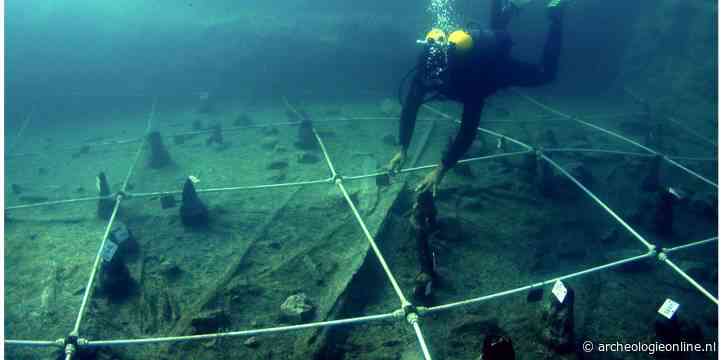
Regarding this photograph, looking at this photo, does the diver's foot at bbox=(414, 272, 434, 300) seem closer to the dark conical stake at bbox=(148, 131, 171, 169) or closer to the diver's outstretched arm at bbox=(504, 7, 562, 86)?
the diver's outstretched arm at bbox=(504, 7, 562, 86)

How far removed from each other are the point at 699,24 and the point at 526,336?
12.7 m

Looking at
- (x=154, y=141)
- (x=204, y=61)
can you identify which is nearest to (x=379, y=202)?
(x=154, y=141)

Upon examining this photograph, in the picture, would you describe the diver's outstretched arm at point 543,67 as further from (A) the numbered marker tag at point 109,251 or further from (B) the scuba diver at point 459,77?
(A) the numbered marker tag at point 109,251

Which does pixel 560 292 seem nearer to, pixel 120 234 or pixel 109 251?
→ pixel 109 251

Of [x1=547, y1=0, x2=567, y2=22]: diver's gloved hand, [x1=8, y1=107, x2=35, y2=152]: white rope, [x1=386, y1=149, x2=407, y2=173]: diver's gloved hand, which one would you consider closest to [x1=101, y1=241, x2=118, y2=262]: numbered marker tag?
[x1=386, y1=149, x2=407, y2=173]: diver's gloved hand

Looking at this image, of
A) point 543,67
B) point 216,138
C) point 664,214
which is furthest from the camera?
point 216,138

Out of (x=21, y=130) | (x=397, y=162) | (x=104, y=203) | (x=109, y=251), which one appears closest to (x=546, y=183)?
(x=397, y=162)

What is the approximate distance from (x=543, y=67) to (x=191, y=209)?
5.13 meters

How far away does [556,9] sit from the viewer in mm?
5965

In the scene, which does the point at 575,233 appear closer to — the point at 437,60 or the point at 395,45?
the point at 437,60

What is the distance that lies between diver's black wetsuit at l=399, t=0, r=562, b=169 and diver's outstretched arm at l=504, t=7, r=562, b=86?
13mm

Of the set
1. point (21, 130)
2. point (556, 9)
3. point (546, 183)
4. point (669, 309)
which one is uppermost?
point (556, 9)

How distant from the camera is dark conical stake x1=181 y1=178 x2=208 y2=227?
4.64 meters

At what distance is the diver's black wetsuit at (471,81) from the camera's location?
14.4ft
